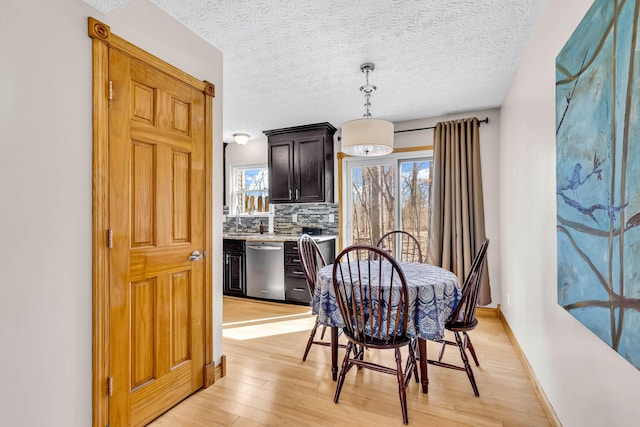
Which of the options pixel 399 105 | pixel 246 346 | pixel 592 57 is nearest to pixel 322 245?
pixel 246 346

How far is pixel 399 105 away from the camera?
11.5 feet

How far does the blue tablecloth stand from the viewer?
1864mm

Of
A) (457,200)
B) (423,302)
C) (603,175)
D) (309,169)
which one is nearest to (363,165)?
(309,169)

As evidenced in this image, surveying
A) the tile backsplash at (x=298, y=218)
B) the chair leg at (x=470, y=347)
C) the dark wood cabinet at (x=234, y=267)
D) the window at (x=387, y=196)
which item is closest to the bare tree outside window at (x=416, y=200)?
the window at (x=387, y=196)

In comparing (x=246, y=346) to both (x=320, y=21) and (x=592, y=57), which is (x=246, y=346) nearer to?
(x=320, y=21)

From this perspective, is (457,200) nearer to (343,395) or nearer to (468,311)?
(468,311)

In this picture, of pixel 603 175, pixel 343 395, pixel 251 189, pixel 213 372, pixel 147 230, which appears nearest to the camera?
pixel 603 175

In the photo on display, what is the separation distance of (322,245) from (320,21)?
2.72 meters

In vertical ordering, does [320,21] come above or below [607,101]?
above

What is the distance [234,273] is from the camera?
443 cm

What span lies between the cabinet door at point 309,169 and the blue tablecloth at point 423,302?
219 centimetres

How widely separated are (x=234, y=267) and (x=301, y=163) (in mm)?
1776

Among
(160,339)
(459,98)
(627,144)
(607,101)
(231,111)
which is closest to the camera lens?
(627,144)

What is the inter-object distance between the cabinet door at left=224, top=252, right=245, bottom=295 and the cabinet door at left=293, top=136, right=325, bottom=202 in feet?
3.93
